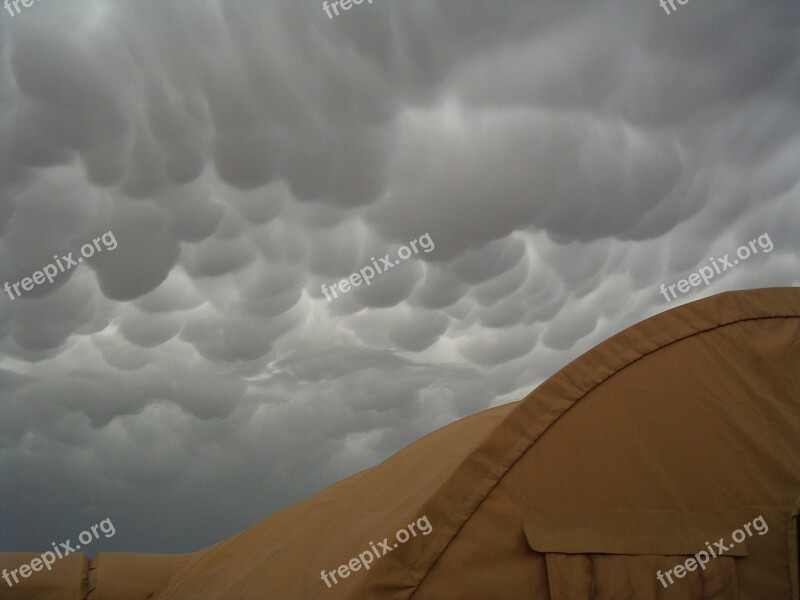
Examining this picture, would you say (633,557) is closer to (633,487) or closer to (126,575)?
(633,487)

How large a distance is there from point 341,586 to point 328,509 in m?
2.11

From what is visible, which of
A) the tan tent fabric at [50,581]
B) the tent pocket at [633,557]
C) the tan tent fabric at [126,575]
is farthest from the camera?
the tan tent fabric at [126,575]

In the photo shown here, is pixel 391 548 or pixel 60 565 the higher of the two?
pixel 60 565

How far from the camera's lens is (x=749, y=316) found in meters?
4.02

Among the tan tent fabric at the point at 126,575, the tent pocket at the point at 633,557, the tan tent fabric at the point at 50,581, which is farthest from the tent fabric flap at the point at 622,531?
the tan tent fabric at the point at 50,581

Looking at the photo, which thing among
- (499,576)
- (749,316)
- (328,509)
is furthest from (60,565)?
(749,316)

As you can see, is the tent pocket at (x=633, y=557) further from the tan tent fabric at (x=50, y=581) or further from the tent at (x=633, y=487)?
the tan tent fabric at (x=50, y=581)

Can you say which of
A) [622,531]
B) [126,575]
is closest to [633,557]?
[622,531]

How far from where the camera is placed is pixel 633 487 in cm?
367

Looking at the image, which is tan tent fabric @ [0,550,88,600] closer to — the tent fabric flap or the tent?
the tent

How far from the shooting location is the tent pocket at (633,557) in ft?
11.2

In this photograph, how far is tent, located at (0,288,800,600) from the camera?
11.3ft

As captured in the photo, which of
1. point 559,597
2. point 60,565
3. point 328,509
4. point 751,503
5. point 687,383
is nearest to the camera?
point 559,597

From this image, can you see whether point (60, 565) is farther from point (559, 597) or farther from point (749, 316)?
point (749, 316)
